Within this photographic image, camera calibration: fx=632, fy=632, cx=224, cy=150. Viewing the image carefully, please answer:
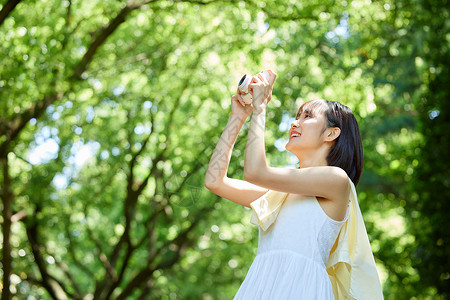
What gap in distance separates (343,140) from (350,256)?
0.45 meters

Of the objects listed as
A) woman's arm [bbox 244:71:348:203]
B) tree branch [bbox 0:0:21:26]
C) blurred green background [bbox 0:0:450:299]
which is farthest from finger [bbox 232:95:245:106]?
blurred green background [bbox 0:0:450:299]

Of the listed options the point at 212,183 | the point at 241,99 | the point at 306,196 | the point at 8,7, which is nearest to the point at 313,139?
the point at 306,196

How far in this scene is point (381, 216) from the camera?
18172 mm

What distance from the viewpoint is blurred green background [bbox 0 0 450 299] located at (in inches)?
292

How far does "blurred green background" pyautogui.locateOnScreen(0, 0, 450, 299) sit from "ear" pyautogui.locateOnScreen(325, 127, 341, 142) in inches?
157

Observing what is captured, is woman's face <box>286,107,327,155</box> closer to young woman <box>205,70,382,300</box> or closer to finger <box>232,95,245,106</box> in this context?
young woman <box>205,70,382,300</box>

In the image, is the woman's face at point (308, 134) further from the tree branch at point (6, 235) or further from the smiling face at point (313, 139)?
the tree branch at point (6, 235)

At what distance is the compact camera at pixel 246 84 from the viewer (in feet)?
7.92

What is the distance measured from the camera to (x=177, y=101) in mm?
10102

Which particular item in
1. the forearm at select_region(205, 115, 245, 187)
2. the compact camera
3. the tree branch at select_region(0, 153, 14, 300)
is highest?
the compact camera

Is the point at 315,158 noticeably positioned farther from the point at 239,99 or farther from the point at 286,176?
the point at 239,99

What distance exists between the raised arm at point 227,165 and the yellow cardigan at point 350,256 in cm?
19

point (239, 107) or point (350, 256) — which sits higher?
point (239, 107)

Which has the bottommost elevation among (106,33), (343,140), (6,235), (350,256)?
(6,235)
